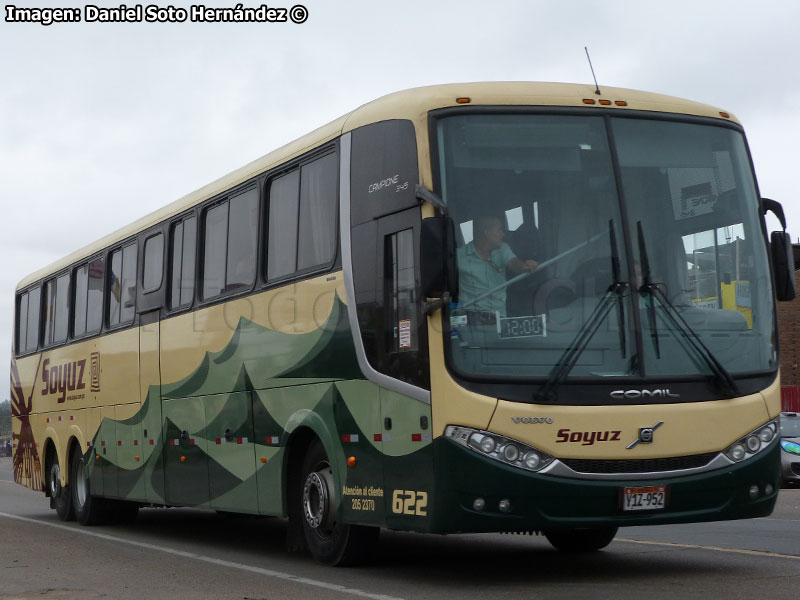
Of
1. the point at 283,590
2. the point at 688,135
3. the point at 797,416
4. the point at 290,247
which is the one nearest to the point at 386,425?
the point at 283,590

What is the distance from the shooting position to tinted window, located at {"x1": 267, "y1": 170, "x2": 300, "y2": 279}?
11.7 m

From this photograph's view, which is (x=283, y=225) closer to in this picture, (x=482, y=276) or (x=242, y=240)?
(x=242, y=240)

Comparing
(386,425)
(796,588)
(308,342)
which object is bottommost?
(796,588)

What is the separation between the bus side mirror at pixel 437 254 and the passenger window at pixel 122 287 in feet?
26.4

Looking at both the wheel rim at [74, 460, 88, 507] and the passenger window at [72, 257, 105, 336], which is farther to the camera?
the wheel rim at [74, 460, 88, 507]

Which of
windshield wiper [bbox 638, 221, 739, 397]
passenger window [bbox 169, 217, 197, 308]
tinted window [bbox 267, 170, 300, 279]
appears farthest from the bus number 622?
passenger window [bbox 169, 217, 197, 308]

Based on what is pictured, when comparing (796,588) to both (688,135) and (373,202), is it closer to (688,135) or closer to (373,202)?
(688,135)

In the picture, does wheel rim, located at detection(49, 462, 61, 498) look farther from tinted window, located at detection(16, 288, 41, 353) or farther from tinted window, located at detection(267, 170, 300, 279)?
tinted window, located at detection(267, 170, 300, 279)

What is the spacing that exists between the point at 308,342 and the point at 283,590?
237 centimetres

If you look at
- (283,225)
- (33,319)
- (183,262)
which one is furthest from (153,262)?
(33,319)

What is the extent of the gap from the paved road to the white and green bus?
50cm

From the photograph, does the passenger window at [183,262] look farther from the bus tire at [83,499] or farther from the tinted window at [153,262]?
the bus tire at [83,499]

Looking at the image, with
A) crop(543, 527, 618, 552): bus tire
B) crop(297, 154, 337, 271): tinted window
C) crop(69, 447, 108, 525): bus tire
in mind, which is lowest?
crop(543, 527, 618, 552): bus tire

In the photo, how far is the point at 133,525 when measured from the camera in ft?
59.6
